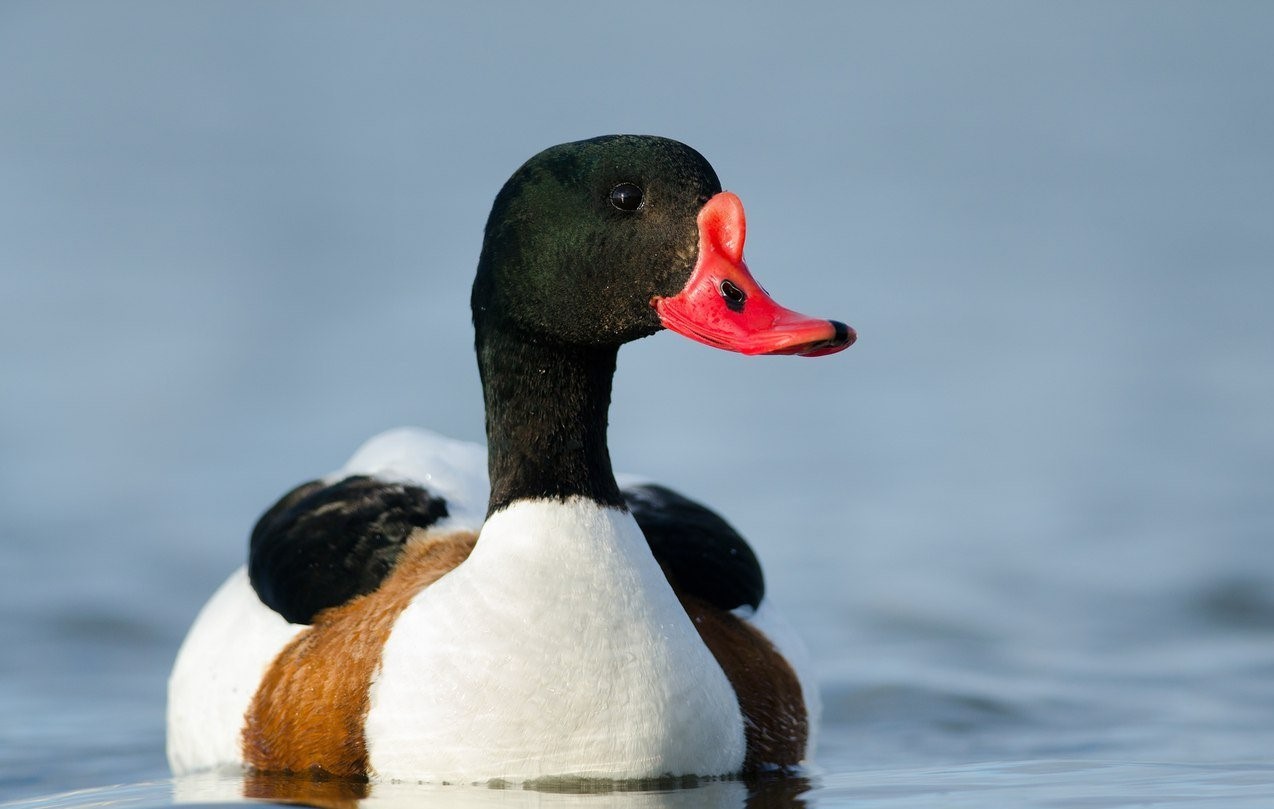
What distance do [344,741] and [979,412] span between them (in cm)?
643

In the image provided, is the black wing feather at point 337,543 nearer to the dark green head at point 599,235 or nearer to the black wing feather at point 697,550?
the black wing feather at point 697,550

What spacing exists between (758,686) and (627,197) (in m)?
1.55

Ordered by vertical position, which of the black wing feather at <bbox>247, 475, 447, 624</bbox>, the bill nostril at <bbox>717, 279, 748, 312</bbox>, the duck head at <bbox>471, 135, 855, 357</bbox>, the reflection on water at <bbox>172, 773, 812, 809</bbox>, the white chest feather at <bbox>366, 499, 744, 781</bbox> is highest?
the duck head at <bbox>471, 135, 855, 357</bbox>

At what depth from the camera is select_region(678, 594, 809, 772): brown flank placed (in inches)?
246

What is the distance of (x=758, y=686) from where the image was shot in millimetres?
6410

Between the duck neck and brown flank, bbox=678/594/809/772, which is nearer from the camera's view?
the duck neck

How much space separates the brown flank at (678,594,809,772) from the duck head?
102 cm

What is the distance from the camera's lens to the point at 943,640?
9.14 m

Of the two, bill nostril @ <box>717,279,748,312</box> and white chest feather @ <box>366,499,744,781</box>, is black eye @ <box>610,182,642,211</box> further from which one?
white chest feather @ <box>366,499,744,781</box>

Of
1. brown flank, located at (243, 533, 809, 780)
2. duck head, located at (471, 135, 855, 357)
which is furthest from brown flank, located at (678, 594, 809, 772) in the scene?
duck head, located at (471, 135, 855, 357)

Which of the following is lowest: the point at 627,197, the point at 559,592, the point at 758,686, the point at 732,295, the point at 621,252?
the point at 758,686

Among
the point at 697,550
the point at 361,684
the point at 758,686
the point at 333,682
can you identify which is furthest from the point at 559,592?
the point at 697,550

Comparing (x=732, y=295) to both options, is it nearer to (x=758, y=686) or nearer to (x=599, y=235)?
(x=599, y=235)

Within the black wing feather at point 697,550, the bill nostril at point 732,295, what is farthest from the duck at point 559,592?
the black wing feather at point 697,550
